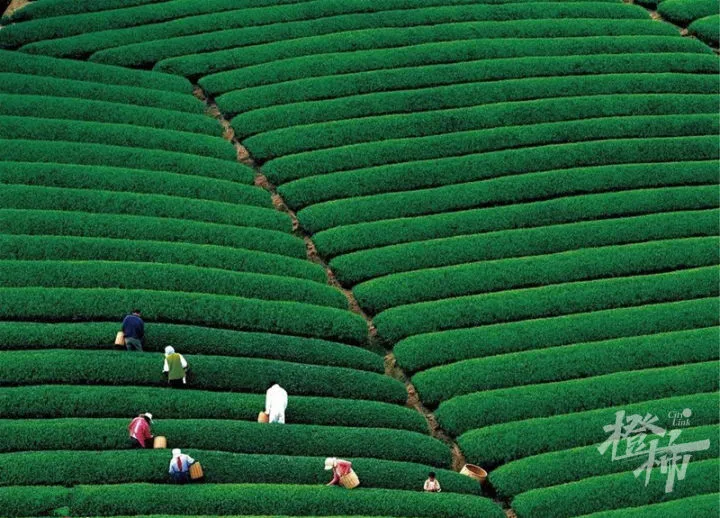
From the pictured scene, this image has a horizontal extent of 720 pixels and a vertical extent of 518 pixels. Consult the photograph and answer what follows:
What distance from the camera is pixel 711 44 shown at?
31516mm

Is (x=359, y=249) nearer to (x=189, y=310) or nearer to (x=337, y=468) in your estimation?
(x=189, y=310)

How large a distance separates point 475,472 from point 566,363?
3839 mm

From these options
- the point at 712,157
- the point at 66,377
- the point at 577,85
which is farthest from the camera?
the point at 577,85

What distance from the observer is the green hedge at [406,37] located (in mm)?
28250

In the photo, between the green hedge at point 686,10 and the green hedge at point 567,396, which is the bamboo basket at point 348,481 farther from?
the green hedge at point 686,10

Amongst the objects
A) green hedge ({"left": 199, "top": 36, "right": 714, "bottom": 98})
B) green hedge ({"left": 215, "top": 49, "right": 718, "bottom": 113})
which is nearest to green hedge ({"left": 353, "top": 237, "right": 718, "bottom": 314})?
green hedge ({"left": 215, "top": 49, "right": 718, "bottom": 113})

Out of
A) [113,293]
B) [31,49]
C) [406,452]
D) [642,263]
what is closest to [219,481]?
[406,452]

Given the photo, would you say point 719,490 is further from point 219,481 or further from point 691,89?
point 691,89

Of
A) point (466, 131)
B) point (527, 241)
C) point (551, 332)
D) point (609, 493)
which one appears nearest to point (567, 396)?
point (551, 332)

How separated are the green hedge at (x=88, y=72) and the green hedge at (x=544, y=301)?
1127 cm

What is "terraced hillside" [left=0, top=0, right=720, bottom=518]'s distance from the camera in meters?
17.5

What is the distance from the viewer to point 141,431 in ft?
53.5

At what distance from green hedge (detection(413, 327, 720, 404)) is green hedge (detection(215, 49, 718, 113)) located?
36.7 ft

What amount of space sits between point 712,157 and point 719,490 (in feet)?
A: 39.7
